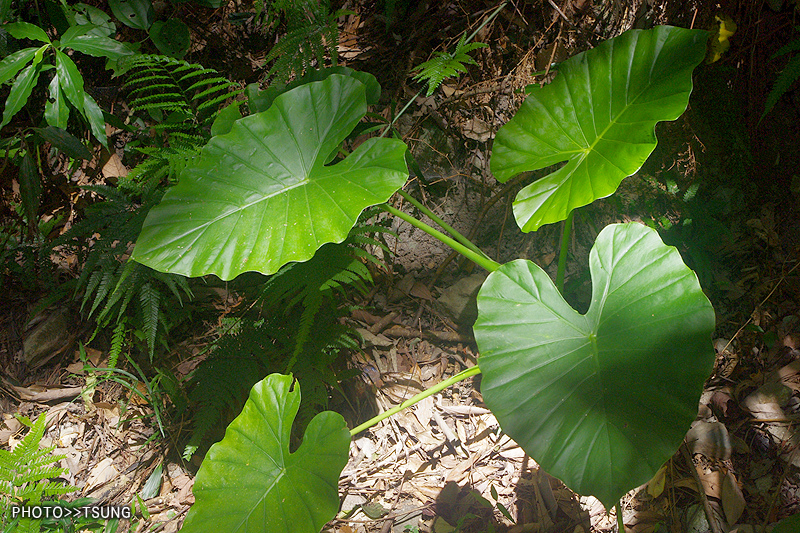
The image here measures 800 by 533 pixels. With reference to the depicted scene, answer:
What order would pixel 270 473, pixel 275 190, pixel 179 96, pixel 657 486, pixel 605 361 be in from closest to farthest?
pixel 605 361 → pixel 270 473 → pixel 275 190 → pixel 657 486 → pixel 179 96

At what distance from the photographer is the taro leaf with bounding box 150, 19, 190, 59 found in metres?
1.98

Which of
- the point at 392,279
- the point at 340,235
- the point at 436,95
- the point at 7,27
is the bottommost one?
the point at 392,279

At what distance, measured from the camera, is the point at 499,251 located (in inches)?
73.1

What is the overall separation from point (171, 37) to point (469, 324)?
1803 mm

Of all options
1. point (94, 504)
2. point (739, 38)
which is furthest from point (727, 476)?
point (94, 504)

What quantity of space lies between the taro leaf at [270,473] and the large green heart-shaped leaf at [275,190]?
1.14 ft

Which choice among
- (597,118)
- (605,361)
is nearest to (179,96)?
(597,118)

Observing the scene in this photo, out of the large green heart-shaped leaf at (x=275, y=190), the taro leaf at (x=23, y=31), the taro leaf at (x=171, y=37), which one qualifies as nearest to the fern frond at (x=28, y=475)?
the large green heart-shaped leaf at (x=275, y=190)

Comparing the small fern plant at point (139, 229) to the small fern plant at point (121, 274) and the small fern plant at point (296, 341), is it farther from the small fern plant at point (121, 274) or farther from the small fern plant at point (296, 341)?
the small fern plant at point (296, 341)

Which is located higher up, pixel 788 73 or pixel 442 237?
pixel 788 73

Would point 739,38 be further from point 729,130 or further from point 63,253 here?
point 63,253

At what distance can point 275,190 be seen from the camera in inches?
46.4

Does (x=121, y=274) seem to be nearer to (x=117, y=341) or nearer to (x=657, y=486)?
(x=117, y=341)

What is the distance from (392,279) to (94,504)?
51.5 inches
